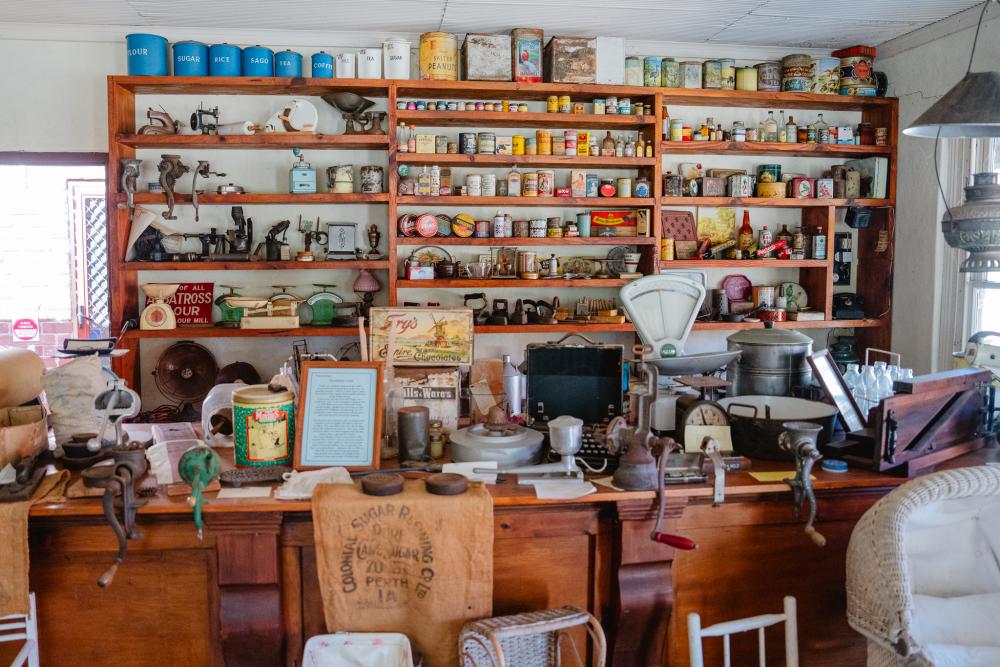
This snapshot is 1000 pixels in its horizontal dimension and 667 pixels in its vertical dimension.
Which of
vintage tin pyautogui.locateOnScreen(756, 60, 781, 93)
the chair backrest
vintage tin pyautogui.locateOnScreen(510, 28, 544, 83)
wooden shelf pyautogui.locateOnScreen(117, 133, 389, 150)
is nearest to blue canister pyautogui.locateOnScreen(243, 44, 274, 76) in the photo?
wooden shelf pyautogui.locateOnScreen(117, 133, 389, 150)

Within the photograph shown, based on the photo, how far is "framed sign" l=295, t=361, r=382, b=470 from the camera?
91.5 inches

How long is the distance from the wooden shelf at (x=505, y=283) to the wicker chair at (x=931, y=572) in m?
2.93

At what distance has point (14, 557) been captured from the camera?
6.70 ft

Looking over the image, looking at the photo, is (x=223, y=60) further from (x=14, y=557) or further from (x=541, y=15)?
(x=14, y=557)

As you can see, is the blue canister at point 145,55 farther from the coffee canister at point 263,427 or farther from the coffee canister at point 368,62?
the coffee canister at point 263,427

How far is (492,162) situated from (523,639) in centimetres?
329

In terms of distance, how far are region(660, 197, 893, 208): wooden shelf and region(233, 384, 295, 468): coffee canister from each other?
3246 millimetres

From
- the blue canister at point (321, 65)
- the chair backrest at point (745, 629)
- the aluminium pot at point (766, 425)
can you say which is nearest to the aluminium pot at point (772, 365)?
the aluminium pot at point (766, 425)

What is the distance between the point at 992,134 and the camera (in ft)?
8.86

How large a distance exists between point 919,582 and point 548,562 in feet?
3.17

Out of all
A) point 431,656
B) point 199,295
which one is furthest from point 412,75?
point 431,656

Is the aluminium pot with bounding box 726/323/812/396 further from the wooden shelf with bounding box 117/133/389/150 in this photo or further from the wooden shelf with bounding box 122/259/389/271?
the wooden shelf with bounding box 117/133/389/150

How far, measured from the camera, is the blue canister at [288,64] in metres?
4.61

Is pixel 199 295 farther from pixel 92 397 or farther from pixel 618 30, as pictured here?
pixel 618 30
